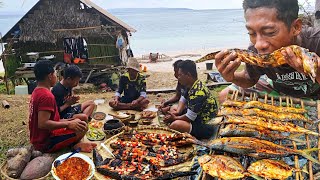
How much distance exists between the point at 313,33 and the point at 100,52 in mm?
12662

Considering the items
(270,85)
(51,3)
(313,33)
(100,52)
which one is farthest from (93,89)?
(313,33)

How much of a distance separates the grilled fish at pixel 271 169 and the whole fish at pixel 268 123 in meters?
0.64

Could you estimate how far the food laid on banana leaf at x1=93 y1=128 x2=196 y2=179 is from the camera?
12.8 feet

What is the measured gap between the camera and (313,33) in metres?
4.04

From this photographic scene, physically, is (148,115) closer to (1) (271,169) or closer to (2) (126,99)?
(2) (126,99)

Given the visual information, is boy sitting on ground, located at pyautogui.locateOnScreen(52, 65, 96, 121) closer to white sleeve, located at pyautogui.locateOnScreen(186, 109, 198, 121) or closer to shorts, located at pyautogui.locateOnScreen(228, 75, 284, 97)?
white sleeve, located at pyautogui.locateOnScreen(186, 109, 198, 121)

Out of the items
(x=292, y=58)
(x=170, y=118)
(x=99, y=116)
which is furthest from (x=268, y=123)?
(x=99, y=116)

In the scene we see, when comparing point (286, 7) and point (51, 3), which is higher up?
point (51, 3)

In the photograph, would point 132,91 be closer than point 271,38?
No

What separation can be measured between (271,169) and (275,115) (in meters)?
1.19

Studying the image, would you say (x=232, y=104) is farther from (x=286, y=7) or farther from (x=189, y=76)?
(x=189, y=76)

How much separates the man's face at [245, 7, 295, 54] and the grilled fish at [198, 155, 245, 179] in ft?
4.99

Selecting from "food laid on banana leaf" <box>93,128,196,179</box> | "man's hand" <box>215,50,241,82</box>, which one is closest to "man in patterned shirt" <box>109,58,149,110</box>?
"food laid on banana leaf" <box>93,128,196,179</box>

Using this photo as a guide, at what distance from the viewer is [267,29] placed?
11.4 feet
